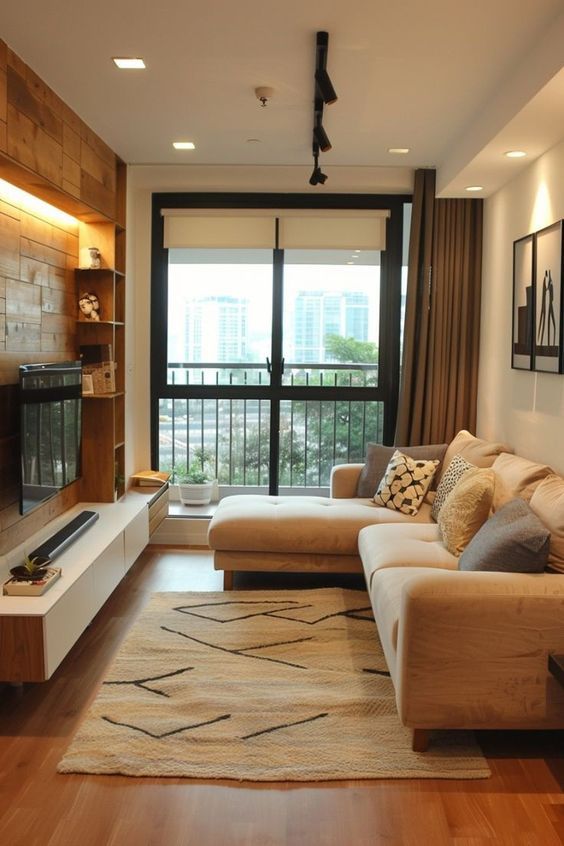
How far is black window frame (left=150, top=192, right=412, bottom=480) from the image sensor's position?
219 inches

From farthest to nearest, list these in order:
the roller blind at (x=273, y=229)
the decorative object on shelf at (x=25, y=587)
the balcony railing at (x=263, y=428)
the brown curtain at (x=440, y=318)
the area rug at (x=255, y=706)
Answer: the balcony railing at (x=263, y=428) < the roller blind at (x=273, y=229) < the brown curtain at (x=440, y=318) < the decorative object on shelf at (x=25, y=587) < the area rug at (x=255, y=706)

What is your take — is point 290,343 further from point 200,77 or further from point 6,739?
point 6,739

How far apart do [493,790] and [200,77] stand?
10.1 feet

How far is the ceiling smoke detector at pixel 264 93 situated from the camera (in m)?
3.59

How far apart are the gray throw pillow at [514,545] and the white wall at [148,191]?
117 inches

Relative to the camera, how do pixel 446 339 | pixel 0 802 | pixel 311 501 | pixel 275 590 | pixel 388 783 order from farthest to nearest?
pixel 446 339, pixel 311 501, pixel 275 590, pixel 388 783, pixel 0 802

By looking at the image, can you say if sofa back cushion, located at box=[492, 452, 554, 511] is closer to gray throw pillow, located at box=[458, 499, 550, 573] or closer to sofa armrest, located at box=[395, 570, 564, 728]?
gray throw pillow, located at box=[458, 499, 550, 573]

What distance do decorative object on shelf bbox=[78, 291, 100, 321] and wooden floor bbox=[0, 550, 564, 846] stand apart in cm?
254

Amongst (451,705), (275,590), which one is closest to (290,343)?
(275,590)

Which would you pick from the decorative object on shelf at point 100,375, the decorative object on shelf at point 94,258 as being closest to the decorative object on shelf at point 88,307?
the decorative object on shelf at point 94,258

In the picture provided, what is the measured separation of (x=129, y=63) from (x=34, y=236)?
1044 millimetres

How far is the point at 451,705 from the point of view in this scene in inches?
107

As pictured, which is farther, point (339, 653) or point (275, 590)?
point (275, 590)

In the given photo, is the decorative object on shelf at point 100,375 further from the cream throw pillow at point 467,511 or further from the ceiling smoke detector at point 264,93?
the cream throw pillow at point 467,511
